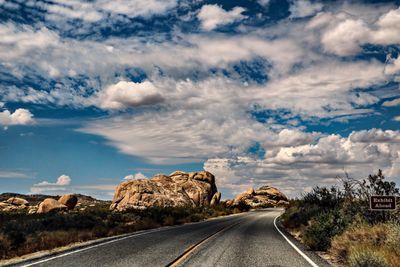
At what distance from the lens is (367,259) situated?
8859mm

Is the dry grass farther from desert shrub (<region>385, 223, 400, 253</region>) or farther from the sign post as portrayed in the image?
the sign post

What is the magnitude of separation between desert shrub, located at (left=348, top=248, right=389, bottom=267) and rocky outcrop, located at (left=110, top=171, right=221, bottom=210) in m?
39.3

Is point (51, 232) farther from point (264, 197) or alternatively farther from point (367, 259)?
point (264, 197)

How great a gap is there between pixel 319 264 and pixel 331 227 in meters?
4.66

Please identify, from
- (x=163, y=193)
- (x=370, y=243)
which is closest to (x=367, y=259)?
(x=370, y=243)

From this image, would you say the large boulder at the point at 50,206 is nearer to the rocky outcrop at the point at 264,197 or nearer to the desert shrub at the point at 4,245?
the desert shrub at the point at 4,245

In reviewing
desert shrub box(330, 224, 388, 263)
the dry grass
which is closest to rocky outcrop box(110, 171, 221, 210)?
desert shrub box(330, 224, 388, 263)

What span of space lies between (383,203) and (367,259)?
4328 millimetres

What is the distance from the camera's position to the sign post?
492 inches

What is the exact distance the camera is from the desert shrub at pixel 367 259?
8.62 metres

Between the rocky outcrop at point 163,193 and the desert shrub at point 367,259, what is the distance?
39.3 m

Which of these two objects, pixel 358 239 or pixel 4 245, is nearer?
pixel 358 239

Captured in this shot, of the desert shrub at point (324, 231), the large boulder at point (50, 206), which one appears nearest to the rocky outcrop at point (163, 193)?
the large boulder at point (50, 206)

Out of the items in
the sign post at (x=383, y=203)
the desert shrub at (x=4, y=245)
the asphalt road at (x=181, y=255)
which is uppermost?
the sign post at (x=383, y=203)
